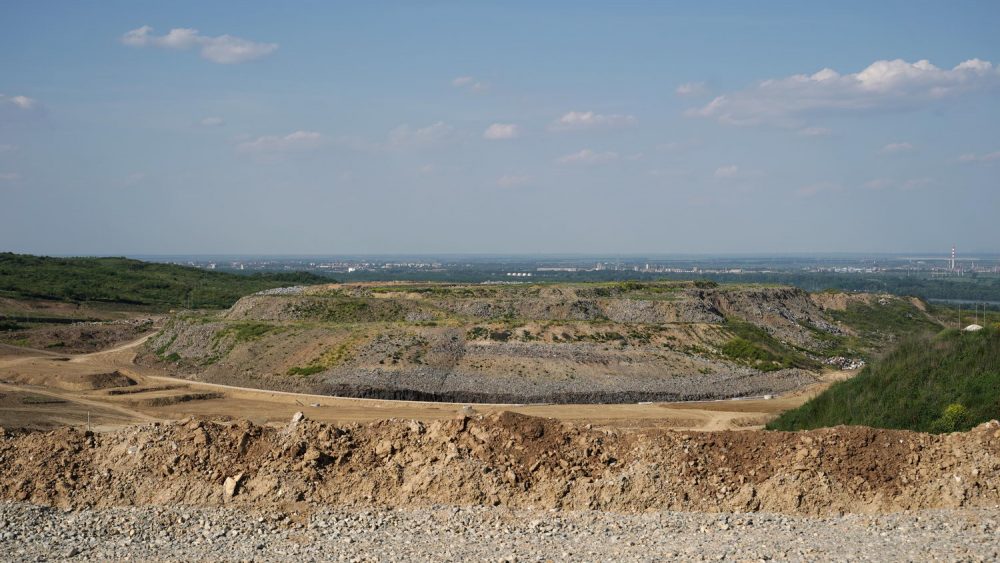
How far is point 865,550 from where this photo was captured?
1614cm

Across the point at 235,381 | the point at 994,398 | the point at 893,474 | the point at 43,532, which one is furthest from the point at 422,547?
the point at 235,381

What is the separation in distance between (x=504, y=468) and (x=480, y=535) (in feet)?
8.35

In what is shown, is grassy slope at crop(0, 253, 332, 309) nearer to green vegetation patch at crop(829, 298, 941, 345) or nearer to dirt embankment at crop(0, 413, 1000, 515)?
green vegetation patch at crop(829, 298, 941, 345)

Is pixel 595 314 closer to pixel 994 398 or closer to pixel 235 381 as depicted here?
pixel 235 381

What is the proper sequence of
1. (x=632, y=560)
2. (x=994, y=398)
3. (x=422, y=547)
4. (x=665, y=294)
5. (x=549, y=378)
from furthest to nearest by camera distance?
(x=665, y=294) → (x=549, y=378) → (x=994, y=398) → (x=422, y=547) → (x=632, y=560)

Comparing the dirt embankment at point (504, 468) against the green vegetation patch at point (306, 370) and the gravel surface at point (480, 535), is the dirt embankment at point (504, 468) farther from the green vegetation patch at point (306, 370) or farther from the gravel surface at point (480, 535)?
the green vegetation patch at point (306, 370)

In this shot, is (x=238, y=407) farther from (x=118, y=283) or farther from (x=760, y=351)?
(x=118, y=283)

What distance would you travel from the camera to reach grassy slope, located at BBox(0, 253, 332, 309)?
118m

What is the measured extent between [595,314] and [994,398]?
50722mm

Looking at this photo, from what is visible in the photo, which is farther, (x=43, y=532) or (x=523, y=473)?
(x=523, y=473)

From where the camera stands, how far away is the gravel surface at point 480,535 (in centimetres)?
1630

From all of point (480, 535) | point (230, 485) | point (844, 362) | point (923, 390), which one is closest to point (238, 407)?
point (230, 485)

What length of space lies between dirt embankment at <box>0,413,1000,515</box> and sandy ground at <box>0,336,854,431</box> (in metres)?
21.7

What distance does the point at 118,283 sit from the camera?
5310 inches
